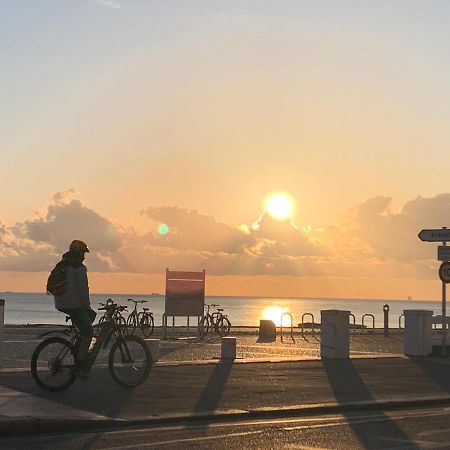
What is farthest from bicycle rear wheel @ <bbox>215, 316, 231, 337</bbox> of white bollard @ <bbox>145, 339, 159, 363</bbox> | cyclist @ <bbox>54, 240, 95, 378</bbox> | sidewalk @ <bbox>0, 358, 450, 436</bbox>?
cyclist @ <bbox>54, 240, 95, 378</bbox>

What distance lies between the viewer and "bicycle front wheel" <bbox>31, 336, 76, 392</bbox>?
1335 centimetres

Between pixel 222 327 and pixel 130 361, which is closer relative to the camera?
pixel 130 361

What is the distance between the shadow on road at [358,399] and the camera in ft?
33.4

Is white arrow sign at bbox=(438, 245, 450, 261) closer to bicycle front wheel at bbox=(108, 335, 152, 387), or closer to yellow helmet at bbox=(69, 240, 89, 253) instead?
bicycle front wheel at bbox=(108, 335, 152, 387)

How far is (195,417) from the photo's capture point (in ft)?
37.0

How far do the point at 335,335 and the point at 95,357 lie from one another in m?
9.51

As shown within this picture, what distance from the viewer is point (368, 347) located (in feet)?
96.3

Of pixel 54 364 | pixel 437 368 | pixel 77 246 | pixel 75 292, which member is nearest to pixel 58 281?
pixel 75 292

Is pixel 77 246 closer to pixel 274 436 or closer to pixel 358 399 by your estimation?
pixel 358 399

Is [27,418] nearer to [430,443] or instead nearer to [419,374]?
[430,443]

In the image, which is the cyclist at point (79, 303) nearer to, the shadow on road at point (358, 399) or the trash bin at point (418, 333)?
the shadow on road at point (358, 399)

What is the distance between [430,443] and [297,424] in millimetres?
1868

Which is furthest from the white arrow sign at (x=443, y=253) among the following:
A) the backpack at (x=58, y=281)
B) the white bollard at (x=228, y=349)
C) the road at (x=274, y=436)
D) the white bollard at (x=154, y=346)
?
the backpack at (x=58, y=281)

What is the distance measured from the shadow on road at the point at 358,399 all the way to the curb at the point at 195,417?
1.10 feet
